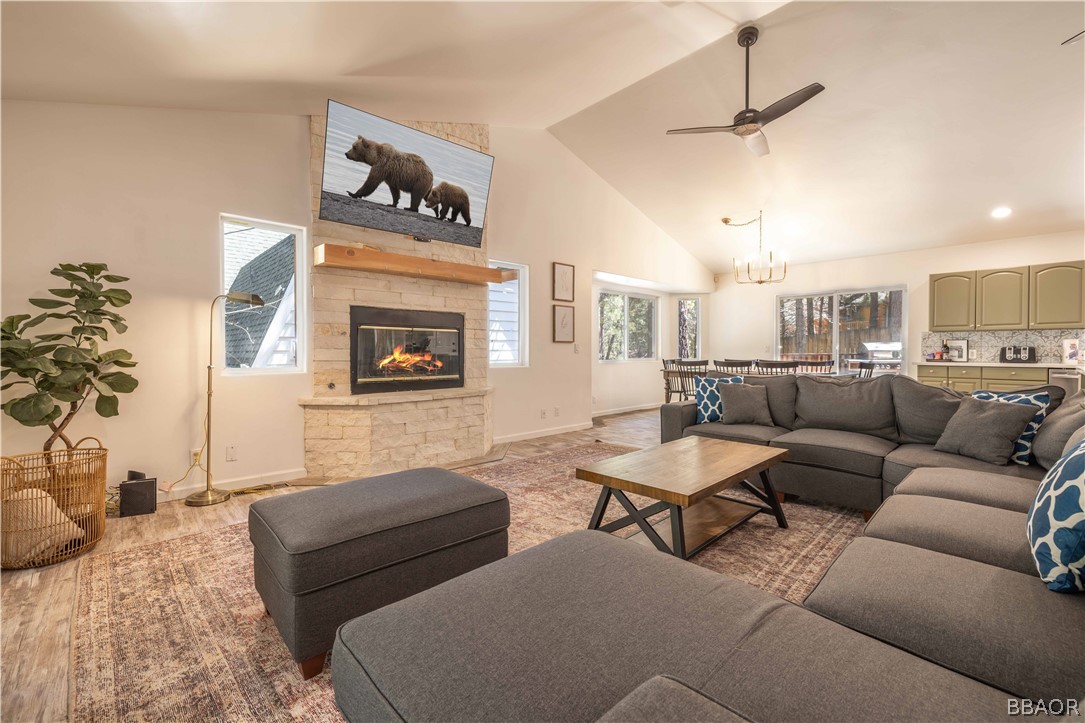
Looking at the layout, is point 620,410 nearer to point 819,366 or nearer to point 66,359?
point 819,366

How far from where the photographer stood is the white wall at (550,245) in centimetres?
522

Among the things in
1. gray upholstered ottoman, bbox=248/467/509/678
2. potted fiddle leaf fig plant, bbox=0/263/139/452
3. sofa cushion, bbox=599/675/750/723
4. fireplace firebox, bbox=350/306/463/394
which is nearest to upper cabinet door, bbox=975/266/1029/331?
fireplace firebox, bbox=350/306/463/394

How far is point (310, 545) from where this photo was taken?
150 cm

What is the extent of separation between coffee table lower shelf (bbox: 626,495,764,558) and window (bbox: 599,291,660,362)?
4.61 metres

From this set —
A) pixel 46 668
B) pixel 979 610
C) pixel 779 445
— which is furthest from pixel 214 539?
pixel 779 445

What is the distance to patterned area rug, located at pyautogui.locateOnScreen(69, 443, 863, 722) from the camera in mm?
1419

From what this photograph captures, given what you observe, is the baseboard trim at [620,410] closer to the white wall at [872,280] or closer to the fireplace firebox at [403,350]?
the white wall at [872,280]

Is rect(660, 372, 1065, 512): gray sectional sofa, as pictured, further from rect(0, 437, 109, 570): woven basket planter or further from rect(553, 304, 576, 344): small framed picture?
rect(0, 437, 109, 570): woven basket planter

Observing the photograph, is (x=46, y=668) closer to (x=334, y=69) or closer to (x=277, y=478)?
(x=277, y=478)

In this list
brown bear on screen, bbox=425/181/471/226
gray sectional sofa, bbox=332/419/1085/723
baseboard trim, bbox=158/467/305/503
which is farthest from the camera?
brown bear on screen, bbox=425/181/471/226

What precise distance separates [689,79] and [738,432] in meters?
3.04

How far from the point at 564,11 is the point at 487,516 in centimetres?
294

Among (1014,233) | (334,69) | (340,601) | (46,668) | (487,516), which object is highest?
(334,69)

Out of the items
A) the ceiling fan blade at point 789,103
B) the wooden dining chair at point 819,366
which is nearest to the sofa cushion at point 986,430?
the ceiling fan blade at point 789,103
